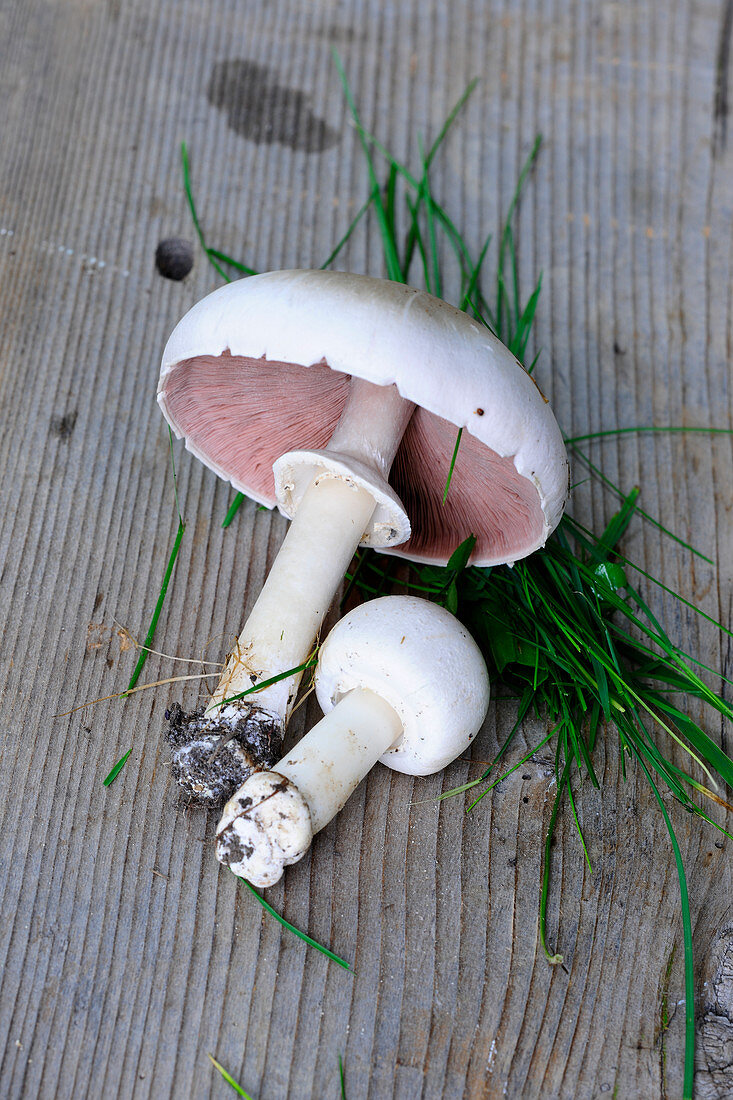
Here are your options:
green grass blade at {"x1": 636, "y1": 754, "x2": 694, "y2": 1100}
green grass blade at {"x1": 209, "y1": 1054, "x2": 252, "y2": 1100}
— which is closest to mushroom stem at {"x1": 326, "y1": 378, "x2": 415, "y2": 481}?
green grass blade at {"x1": 636, "y1": 754, "x2": 694, "y2": 1100}

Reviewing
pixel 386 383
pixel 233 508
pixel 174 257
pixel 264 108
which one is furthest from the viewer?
pixel 264 108

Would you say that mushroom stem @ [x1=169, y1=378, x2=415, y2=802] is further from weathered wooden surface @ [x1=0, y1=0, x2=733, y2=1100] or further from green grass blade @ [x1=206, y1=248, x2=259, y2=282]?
green grass blade @ [x1=206, y1=248, x2=259, y2=282]

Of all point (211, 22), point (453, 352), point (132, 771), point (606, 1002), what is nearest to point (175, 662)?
point (132, 771)

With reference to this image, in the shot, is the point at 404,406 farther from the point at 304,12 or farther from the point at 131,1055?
the point at 304,12

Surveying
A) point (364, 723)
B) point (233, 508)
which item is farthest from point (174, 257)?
point (364, 723)

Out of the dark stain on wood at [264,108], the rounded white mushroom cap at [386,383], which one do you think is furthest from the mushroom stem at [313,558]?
the dark stain on wood at [264,108]

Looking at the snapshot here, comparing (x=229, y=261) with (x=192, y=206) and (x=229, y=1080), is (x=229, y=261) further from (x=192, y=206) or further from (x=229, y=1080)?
(x=229, y=1080)
